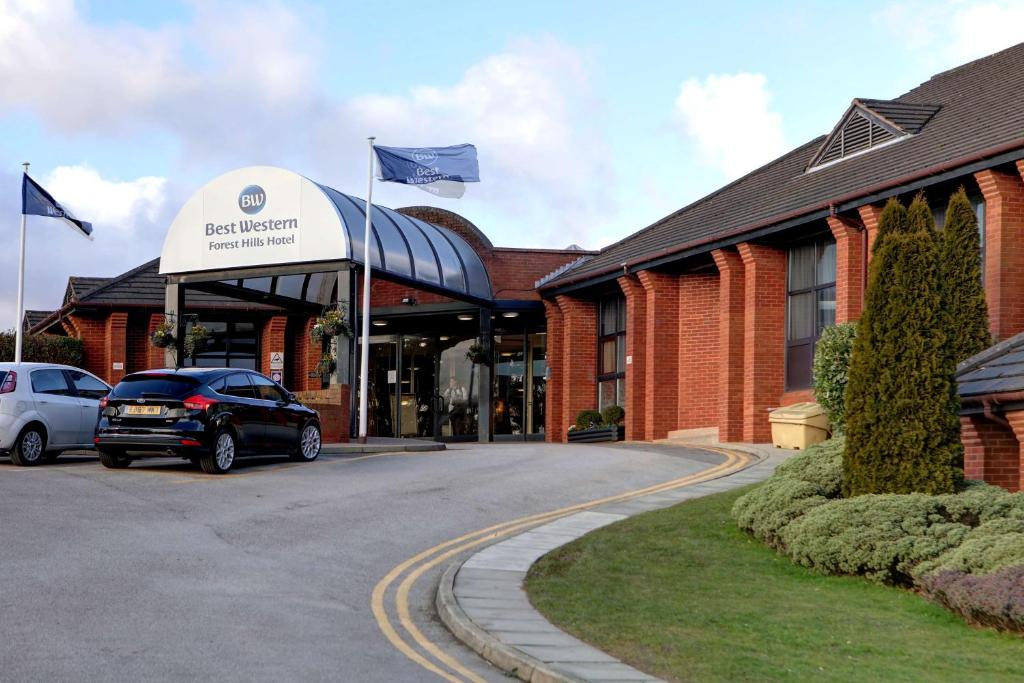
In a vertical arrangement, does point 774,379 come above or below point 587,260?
below

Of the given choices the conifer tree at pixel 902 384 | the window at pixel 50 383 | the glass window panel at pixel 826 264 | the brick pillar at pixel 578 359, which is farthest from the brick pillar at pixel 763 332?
the window at pixel 50 383

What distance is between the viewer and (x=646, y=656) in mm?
8555

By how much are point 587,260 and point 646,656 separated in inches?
1089

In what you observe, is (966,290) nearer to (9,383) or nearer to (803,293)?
(803,293)

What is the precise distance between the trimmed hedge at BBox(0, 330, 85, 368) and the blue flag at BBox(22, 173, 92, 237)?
6329 millimetres

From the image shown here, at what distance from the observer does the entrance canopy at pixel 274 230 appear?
2720 centimetres

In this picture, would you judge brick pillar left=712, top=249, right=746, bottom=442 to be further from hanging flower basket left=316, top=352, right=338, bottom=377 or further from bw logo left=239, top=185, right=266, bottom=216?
bw logo left=239, top=185, right=266, bottom=216

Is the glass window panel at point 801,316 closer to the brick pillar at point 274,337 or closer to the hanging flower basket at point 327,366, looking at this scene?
the hanging flower basket at point 327,366

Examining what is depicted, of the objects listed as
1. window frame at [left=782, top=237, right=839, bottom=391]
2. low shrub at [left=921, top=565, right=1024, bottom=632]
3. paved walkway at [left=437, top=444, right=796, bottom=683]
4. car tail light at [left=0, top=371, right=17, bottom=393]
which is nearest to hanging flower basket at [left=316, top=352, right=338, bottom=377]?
car tail light at [left=0, top=371, right=17, bottom=393]

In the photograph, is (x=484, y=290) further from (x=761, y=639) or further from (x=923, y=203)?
(x=761, y=639)

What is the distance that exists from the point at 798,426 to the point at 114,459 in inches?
468

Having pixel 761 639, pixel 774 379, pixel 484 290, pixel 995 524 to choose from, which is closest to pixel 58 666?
pixel 761 639

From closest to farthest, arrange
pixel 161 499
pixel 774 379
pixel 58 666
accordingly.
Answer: pixel 58 666 → pixel 161 499 → pixel 774 379

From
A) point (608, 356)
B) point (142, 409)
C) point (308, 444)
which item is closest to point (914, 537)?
point (142, 409)
